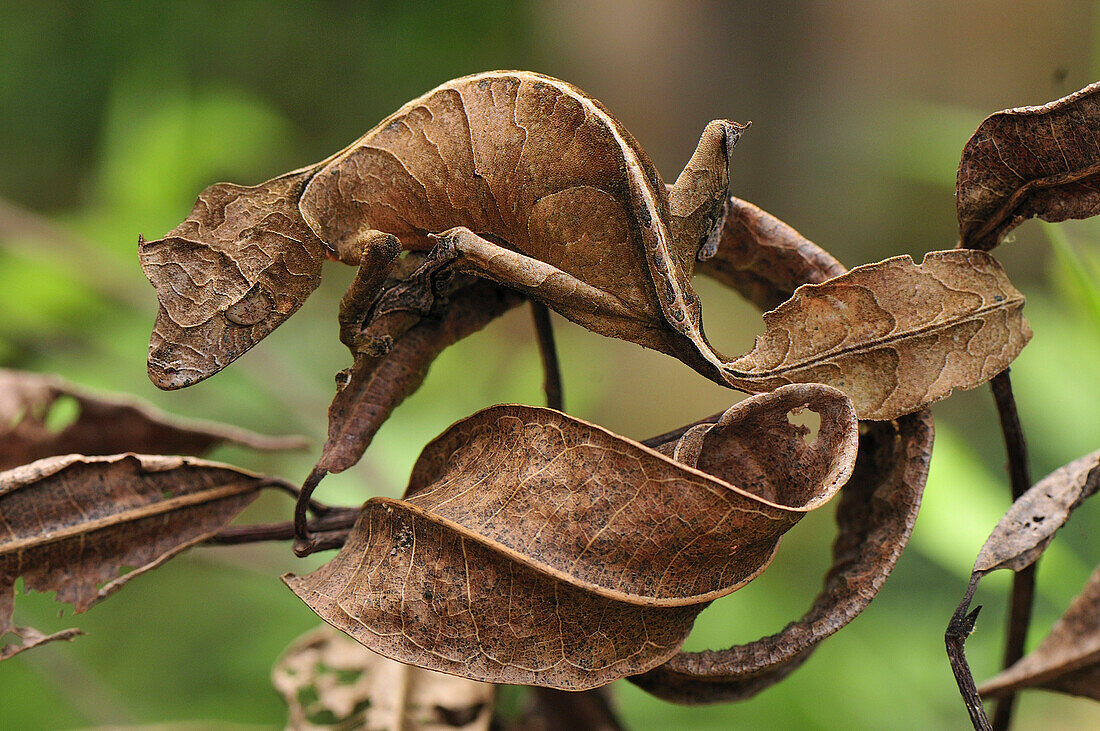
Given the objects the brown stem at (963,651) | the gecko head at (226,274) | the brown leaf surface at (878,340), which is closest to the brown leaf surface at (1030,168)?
the brown leaf surface at (878,340)

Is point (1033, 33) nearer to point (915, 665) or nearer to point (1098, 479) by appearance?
point (915, 665)

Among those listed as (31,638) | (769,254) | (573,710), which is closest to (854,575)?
(769,254)

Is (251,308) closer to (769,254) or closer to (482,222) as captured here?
(482,222)

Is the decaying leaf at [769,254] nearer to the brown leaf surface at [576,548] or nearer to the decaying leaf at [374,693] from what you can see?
the brown leaf surface at [576,548]

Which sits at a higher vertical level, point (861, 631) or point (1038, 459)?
point (1038, 459)

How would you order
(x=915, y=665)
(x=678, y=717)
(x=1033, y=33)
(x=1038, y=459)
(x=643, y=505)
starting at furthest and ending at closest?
(x=1033, y=33), (x=1038, y=459), (x=915, y=665), (x=678, y=717), (x=643, y=505)

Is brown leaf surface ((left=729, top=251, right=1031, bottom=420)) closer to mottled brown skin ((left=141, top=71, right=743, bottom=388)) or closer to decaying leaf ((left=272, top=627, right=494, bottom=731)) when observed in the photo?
mottled brown skin ((left=141, top=71, right=743, bottom=388))

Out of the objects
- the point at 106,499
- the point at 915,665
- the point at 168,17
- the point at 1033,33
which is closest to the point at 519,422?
the point at 106,499

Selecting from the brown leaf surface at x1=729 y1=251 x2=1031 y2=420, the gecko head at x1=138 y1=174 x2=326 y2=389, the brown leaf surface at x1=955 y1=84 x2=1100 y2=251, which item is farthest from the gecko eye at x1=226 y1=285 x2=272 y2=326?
the brown leaf surface at x1=955 y1=84 x2=1100 y2=251
